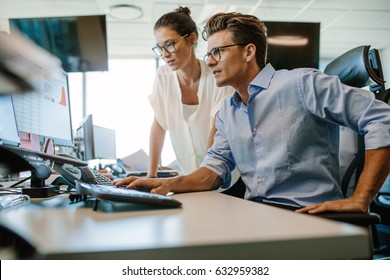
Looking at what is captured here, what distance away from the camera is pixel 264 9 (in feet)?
12.2

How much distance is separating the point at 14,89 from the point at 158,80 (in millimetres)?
1385

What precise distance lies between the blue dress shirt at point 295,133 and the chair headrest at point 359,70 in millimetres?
246

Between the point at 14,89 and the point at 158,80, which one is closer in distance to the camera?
the point at 14,89

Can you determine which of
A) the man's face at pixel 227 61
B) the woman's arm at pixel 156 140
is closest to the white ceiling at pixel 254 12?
the woman's arm at pixel 156 140

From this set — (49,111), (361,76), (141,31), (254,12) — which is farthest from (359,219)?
(141,31)

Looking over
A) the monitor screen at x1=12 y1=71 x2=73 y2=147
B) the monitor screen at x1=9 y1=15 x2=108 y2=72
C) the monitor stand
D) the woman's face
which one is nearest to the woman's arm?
the woman's face

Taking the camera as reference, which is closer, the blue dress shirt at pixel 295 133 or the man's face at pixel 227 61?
the blue dress shirt at pixel 295 133

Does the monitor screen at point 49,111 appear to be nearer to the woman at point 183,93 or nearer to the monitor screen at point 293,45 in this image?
the woman at point 183,93

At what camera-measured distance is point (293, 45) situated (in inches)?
111

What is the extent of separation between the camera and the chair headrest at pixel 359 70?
42.4 inches

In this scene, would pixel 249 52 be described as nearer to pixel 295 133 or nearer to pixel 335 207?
pixel 295 133

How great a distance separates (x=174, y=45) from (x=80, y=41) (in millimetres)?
2070
